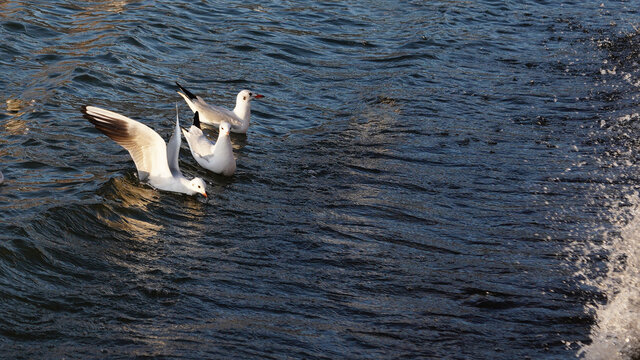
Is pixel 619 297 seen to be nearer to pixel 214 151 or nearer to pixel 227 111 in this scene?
pixel 214 151

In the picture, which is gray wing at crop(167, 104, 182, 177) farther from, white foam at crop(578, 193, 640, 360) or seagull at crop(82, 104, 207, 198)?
white foam at crop(578, 193, 640, 360)

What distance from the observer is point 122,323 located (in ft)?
20.6

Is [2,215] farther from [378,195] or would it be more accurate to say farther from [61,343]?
[378,195]

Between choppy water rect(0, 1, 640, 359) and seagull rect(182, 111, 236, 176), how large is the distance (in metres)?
0.21

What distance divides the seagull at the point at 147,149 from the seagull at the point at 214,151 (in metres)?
0.50

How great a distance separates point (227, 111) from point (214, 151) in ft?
4.90

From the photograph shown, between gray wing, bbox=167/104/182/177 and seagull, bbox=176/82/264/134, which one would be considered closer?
gray wing, bbox=167/104/182/177

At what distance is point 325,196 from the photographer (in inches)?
352

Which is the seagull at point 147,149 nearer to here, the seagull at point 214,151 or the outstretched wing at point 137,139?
the outstretched wing at point 137,139

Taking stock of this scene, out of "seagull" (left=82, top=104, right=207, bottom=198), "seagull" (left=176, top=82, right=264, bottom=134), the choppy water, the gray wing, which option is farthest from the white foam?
"seagull" (left=176, top=82, right=264, bottom=134)

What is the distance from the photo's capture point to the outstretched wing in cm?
889

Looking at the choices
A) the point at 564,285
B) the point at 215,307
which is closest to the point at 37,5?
the point at 215,307

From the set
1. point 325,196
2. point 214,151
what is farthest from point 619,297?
point 214,151

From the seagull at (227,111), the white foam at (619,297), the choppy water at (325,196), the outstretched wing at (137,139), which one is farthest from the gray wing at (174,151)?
the white foam at (619,297)
